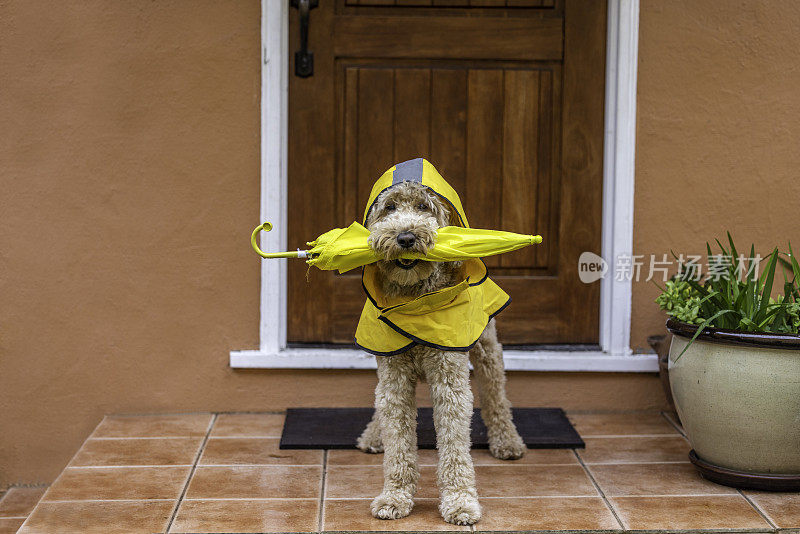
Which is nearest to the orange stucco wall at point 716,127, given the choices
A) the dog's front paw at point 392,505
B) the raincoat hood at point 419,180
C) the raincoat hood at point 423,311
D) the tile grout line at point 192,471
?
the raincoat hood at point 423,311

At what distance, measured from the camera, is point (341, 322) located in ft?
13.7

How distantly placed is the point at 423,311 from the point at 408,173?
47cm

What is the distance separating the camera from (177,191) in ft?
13.0

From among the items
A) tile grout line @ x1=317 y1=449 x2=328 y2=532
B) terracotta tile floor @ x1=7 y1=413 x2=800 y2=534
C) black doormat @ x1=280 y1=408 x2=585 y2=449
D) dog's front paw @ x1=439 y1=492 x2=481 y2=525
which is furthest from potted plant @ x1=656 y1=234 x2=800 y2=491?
tile grout line @ x1=317 y1=449 x2=328 y2=532

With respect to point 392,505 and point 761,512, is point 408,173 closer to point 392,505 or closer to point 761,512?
point 392,505

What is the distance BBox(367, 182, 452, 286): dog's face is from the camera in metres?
2.58

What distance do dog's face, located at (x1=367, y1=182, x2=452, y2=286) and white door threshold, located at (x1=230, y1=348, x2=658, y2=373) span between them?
125cm

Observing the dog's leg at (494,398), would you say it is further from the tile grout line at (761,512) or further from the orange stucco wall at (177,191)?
the tile grout line at (761,512)

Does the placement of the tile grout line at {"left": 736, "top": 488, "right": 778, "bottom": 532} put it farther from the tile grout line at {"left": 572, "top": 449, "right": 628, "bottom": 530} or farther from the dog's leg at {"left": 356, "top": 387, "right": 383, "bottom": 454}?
the dog's leg at {"left": 356, "top": 387, "right": 383, "bottom": 454}

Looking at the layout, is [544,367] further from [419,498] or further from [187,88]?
[187,88]

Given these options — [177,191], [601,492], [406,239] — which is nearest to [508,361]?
[601,492]

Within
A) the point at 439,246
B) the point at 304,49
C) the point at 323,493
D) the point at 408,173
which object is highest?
the point at 304,49

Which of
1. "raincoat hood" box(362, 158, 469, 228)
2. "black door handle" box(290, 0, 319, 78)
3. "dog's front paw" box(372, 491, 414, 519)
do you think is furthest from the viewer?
"black door handle" box(290, 0, 319, 78)

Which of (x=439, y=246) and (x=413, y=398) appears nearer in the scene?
(x=439, y=246)
